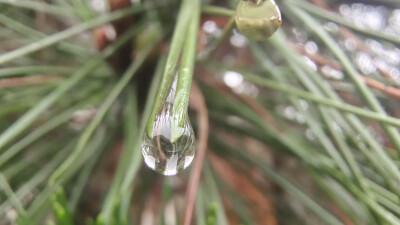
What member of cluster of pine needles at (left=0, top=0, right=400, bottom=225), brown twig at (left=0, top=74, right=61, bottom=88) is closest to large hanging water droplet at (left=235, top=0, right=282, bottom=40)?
cluster of pine needles at (left=0, top=0, right=400, bottom=225)

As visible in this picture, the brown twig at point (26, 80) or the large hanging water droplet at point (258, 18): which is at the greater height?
the large hanging water droplet at point (258, 18)

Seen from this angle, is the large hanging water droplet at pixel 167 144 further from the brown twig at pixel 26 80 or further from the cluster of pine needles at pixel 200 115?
the brown twig at pixel 26 80

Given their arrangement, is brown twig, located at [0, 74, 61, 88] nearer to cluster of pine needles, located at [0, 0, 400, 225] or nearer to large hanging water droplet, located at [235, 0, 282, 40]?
cluster of pine needles, located at [0, 0, 400, 225]

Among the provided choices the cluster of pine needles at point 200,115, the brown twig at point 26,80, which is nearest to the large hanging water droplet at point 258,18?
the cluster of pine needles at point 200,115

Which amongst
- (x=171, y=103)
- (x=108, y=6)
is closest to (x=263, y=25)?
(x=171, y=103)

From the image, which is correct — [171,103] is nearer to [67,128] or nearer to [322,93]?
[322,93]

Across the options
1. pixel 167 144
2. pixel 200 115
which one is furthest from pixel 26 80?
pixel 167 144
